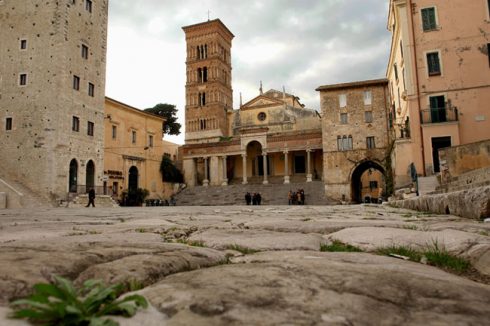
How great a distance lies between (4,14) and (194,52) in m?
30.8

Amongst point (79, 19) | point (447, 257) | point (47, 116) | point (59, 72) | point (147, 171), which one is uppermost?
point (79, 19)

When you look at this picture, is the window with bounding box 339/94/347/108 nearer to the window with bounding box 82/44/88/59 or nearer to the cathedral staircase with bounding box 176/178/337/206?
the cathedral staircase with bounding box 176/178/337/206

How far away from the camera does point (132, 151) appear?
36.1m

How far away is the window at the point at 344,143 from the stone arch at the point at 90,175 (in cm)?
2076

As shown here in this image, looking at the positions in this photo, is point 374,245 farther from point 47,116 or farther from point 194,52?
point 194,52

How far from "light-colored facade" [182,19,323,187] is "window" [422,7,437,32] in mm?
18336

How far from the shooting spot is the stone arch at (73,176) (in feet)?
84.6

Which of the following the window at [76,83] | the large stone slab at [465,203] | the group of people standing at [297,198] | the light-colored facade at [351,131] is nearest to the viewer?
the large stone slab at [465,203]

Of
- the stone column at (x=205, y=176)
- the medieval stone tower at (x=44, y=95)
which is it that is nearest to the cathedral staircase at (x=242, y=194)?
the stone column at (x=205, y=176)

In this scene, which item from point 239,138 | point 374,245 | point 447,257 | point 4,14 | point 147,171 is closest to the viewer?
point 447,257

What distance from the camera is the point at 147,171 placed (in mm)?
38156

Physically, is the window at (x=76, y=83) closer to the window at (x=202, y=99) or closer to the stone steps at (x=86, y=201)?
the stone steps at (x=86, y=201)

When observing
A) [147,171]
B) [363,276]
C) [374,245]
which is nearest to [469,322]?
[363,276]

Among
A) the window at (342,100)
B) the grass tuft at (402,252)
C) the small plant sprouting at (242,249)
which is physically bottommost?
the grass tuft at (402,252)
